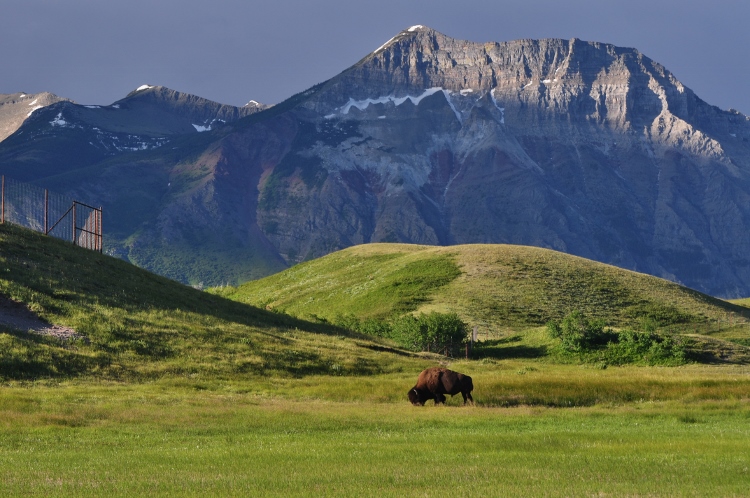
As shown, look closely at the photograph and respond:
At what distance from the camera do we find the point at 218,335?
70.7m

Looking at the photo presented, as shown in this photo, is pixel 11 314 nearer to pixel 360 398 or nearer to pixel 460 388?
pixel 360 398

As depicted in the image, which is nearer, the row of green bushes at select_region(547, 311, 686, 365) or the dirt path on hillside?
the dirt path on hillside

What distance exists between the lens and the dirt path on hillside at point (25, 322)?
60.4 m

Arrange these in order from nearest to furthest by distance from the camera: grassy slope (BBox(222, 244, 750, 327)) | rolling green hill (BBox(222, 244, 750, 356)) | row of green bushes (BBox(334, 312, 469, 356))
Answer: row of green bushes (BBox(334, 312, 469, 356)) → rolling green hill (BBox(222, 244, 750, 356)) → grassy slope (BBox(222, 244, 750, 327))

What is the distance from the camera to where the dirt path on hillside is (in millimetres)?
60375

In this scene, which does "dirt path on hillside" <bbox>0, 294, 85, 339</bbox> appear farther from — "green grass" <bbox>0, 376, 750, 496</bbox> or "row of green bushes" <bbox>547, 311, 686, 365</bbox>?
"row of green bushes" <bbox>547, 311, 686, 365</bbox>

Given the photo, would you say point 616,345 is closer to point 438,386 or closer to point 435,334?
point 435,334

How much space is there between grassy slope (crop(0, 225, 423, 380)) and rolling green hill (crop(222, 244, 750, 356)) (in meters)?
35.3

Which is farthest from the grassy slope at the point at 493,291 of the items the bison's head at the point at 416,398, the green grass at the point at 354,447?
the green grass at the point at 354,447

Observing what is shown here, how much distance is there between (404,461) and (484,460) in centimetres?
249

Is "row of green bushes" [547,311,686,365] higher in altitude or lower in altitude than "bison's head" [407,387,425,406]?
higher

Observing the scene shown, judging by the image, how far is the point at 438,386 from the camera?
1789 inches

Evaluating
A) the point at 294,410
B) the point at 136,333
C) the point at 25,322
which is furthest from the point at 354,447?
the point at 25,322

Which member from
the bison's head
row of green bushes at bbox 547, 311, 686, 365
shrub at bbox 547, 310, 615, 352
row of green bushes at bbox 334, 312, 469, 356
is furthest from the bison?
row of green bushes at bbox 334, 312, 469, 356
